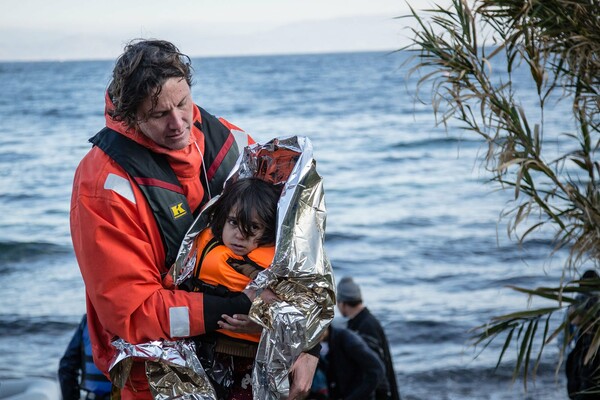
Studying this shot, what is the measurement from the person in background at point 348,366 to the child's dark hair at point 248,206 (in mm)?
3743

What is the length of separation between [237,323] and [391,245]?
12967 millimetres

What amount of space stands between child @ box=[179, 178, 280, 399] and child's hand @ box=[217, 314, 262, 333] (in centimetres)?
4

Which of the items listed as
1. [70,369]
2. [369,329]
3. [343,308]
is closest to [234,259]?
[70,369]

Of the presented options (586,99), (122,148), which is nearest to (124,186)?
(122,148)

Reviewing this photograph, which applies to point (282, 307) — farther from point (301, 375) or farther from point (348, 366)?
point (348, 366)

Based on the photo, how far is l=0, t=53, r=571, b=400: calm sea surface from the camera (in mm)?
→ 9438

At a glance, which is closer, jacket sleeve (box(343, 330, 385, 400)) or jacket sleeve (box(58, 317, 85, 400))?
jacket sleeve (box(58, 317, 85, 400))

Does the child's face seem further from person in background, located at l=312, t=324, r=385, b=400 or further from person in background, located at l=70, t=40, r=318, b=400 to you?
person in background, located at l=312, t=324, r=385, b=400

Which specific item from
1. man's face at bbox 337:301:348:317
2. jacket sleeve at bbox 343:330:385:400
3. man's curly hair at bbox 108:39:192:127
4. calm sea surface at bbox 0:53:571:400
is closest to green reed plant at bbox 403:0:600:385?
calm sea surface at bbox 0:53:571:400

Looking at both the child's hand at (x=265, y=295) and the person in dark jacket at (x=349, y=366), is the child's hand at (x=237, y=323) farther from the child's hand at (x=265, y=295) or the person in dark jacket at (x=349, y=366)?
the person in dark jacket at (x=349, y=366)

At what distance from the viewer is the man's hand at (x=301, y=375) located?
266cm

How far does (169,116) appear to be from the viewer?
8.20 ft

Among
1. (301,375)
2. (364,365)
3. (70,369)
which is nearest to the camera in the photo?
(301,375)

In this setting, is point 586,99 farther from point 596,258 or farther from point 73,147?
point 73,147
